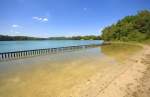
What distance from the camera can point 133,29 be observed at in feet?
210

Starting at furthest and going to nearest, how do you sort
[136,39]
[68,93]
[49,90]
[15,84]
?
[136,39] < [15,84] < [49,90] < [68,93]

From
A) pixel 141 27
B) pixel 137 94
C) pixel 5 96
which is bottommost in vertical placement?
pixel 5 96

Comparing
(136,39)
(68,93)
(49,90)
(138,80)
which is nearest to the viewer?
(68,93)

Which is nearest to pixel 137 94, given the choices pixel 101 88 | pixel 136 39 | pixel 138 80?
pixel 101 88

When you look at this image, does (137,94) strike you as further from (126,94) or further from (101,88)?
(101,88)

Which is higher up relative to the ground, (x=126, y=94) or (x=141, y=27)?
(x=141, y=27)

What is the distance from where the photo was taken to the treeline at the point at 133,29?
188 feet

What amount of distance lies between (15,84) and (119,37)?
68.8 m

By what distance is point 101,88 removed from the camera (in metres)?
6.78

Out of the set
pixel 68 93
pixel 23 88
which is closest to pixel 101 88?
pixel 68 93

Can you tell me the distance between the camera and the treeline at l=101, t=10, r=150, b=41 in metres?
57.2

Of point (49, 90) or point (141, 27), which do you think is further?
point (141, 27)

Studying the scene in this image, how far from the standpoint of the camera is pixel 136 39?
193ft

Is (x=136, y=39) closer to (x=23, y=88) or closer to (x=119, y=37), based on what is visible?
(x=119, y=37)
